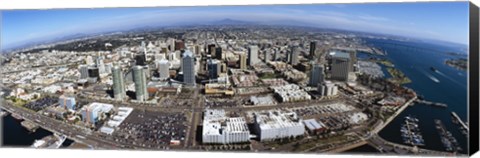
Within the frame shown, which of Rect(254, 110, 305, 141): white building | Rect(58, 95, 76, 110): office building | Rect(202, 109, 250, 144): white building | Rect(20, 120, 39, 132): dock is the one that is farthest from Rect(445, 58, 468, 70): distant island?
Rect(20, 120, 39, 132): dock

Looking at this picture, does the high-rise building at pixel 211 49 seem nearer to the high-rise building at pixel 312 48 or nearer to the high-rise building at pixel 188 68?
the high-rise building at pixel 188 68

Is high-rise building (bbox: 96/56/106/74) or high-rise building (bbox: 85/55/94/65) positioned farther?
high-rise building (bbox: 96/56/106/74)

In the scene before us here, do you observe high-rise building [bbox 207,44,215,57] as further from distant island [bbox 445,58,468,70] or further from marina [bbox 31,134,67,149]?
distant island [bbox 445,58,468,70]

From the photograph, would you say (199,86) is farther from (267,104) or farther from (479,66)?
(479,66)

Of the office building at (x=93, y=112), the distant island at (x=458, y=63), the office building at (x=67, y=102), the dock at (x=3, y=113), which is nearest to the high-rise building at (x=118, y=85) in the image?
the office building at (x=93, y=112)

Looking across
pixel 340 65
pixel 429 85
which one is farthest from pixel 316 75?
pixel 429 85
